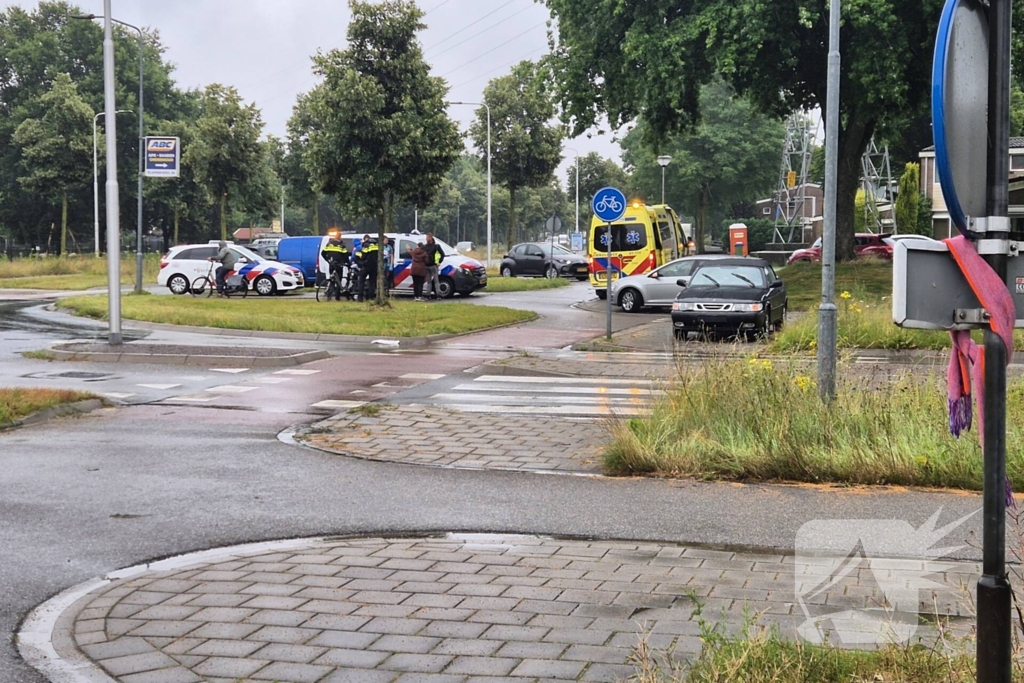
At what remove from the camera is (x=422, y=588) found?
556cm

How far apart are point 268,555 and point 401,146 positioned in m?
20.5

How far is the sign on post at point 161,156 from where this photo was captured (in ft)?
104

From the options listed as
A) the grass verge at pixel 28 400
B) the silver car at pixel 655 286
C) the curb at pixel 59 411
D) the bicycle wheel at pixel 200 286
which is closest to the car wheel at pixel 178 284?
the bicycle wheel at pixel 200 286

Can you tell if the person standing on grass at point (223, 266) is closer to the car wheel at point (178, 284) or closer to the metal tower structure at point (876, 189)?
the car wheel at point (178, 284)

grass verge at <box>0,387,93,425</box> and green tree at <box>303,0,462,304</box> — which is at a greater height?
green tree at <box>303,0,462,304</box>

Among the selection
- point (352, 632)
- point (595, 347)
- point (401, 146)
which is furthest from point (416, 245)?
point (352, 632)

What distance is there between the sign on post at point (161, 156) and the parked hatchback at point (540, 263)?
1884 centimetres

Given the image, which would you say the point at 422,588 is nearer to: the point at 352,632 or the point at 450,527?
the point at 352,632

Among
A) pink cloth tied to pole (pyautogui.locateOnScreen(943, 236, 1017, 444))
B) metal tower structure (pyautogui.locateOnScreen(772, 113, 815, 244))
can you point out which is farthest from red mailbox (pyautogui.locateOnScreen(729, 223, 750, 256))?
pink cloth tied to pole (pyautogui.locateOnScreen(943, 236, 1017, 444))

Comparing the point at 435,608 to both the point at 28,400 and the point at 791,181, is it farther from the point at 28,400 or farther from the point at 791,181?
the point at 791,181

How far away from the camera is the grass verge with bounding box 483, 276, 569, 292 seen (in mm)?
38606

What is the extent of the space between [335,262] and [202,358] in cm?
1440

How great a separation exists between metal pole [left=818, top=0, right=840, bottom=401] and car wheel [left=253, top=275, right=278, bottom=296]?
24759 millimetres

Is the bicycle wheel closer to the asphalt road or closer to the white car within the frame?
the white car
